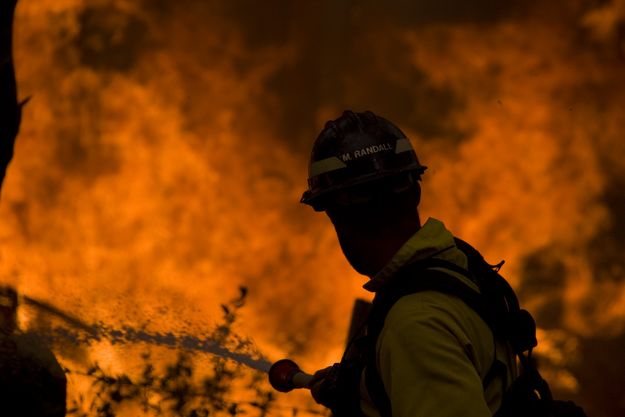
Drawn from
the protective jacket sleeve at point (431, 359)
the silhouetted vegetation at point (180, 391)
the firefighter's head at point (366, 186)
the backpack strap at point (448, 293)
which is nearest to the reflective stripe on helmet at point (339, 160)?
the firefighter's head at point (366, 186)

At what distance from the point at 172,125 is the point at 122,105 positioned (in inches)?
17.0

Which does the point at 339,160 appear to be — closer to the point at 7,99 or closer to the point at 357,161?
the point at 357,161

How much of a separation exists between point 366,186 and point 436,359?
1.96ft

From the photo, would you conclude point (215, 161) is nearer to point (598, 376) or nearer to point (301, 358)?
point (301, 358)

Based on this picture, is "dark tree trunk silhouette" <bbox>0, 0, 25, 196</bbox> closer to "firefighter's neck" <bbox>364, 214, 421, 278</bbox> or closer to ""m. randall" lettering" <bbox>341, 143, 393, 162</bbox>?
""m. randall" lettering" <bbox>341, 143, 393, 162</bbox>

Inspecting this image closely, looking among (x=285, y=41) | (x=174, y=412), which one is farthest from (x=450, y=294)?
(x=285, y=41)

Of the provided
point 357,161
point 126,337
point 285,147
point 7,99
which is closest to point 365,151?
point 357,161

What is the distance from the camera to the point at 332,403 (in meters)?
1.98

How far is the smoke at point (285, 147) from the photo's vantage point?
714 cm

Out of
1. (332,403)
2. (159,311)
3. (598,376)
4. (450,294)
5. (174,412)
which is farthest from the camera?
(598,376)

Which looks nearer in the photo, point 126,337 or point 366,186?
point 366,186

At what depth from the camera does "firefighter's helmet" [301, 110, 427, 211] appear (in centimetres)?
210

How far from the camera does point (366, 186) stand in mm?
2094

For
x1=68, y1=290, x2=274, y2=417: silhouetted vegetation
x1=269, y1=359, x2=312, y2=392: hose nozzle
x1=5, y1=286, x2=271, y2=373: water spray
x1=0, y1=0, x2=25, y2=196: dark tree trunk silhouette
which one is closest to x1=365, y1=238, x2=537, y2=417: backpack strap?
x1=269, y1=359, x2=312, y2=392: hose nozzle
